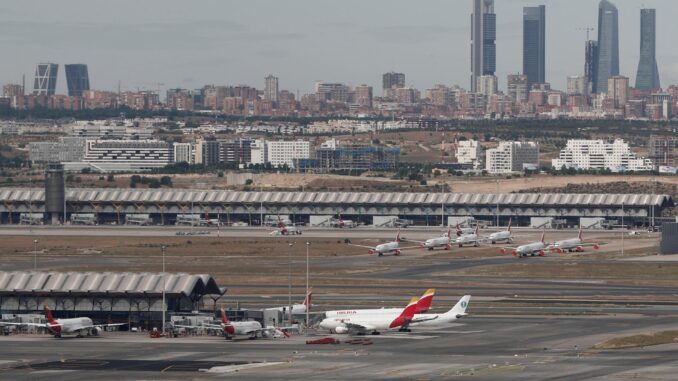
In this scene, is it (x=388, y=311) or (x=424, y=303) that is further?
(x=424, y=303)

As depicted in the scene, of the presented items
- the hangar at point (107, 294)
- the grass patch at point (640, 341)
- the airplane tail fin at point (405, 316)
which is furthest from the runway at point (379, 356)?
the hangar at point (107, 294)

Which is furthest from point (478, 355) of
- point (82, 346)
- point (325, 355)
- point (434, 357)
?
point (82, 346)

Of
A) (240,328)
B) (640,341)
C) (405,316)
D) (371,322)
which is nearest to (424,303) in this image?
(405,316)

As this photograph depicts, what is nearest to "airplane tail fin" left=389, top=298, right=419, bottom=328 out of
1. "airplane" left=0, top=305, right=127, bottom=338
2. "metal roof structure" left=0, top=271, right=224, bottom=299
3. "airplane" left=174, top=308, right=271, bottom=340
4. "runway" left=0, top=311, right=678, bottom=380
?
"runway" left=0, top=311, right=678, bottom=380

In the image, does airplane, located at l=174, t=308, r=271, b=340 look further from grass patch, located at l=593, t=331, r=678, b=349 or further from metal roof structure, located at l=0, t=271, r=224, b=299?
grass patch, located at l=593, t=331, r=678, b=349

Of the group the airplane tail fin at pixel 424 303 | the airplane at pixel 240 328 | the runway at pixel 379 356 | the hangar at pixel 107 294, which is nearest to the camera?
the runway at pixel 379 356

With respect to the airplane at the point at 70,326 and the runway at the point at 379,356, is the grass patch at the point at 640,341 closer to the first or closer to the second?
the runway at the point at 379,356

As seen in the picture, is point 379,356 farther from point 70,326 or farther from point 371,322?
point 70,326
